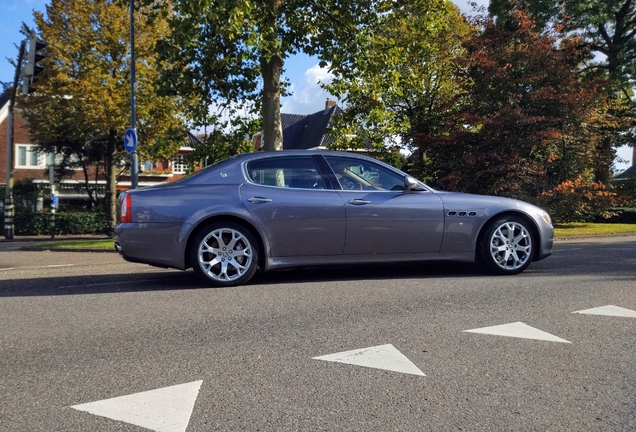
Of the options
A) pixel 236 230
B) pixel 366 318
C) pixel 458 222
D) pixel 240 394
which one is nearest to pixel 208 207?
pixel 236 230

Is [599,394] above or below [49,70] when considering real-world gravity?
below

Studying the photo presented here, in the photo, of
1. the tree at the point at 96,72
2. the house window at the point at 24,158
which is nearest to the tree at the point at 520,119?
the tree at the point at 96,72

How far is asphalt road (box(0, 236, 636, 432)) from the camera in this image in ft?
10.6

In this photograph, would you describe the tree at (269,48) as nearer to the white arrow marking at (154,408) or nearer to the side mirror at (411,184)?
the side mirror at (411,184)

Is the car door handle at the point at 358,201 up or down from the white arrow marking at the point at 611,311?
up

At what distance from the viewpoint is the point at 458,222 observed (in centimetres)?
761

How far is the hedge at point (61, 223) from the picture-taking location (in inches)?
1214

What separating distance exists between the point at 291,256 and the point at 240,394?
364 cm

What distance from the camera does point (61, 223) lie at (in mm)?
31266

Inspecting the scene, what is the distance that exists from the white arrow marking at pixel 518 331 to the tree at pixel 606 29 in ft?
76.4

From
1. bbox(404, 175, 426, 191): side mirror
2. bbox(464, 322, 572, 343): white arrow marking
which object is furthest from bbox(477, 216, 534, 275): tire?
bbox(464, 322, 572, 343): white arrow marking

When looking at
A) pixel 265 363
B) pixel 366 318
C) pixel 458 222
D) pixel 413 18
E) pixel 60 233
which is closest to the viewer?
pixel 265 363

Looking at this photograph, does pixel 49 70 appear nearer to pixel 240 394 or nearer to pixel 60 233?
pixel 60 233

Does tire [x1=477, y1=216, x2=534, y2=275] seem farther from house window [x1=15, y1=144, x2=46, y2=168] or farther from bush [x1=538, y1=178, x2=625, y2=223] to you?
house window [x1=15, y1=144, x2=46, y2=168]
